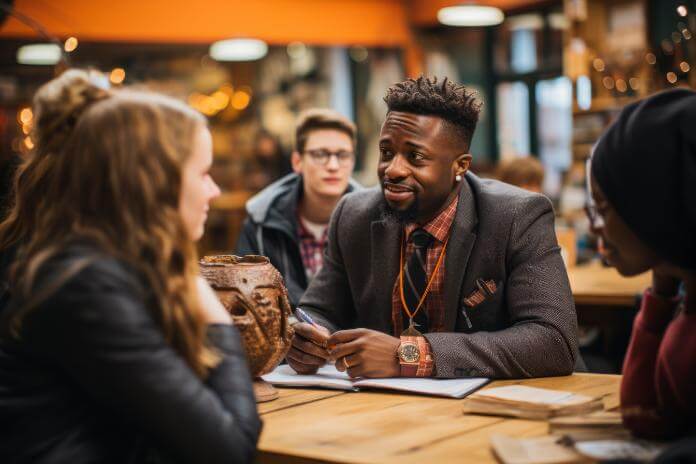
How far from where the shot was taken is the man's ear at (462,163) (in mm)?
2627

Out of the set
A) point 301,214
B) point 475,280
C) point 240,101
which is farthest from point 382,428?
point 240,101

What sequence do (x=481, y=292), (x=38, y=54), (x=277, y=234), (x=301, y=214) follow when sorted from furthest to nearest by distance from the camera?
1. (x=38, y=54)
2. (x=301, y=214)
3. (x=277, y=234)
4. (x=481, y=292)

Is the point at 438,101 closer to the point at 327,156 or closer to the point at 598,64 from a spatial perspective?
the point at 327,156

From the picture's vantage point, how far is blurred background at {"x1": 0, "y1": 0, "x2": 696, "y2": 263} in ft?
27.6

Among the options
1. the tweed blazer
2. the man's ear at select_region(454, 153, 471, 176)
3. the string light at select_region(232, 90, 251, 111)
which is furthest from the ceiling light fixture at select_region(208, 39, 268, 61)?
the man's ear at select_region(454, 153, 471, 176)

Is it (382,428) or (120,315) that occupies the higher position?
(120,315)

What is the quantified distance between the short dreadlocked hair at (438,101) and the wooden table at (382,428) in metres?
0.77

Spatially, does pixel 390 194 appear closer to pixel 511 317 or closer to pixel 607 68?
pixel 511 317

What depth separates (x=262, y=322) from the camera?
2051 millimetres

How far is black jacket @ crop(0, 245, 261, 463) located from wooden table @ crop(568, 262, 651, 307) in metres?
2.86

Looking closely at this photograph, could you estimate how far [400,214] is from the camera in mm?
2621

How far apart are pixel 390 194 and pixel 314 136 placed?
215 centimetres

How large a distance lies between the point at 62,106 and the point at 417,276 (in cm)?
126

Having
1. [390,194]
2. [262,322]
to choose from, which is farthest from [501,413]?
[390,194]
